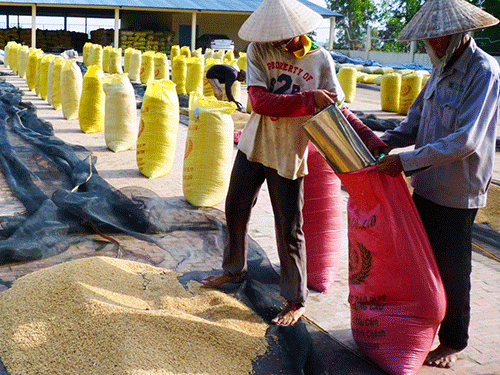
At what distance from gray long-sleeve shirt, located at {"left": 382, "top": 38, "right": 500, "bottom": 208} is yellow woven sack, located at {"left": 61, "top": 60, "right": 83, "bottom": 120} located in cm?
768

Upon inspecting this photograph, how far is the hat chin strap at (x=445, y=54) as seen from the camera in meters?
2.50

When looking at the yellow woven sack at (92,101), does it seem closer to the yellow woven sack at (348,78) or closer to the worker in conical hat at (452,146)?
the worker in conical hat at (452,146)

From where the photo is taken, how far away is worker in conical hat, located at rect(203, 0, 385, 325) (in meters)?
2.79

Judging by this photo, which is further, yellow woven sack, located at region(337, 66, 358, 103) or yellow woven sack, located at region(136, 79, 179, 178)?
yellow woven sack, located at region(337, 66, 358, 103)

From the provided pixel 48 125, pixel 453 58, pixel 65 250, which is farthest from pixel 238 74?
pixel 48 125

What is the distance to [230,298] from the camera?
3.20 m

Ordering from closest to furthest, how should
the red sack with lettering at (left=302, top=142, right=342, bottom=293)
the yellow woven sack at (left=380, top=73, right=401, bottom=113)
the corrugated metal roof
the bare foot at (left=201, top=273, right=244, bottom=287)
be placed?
the bare foot at (left=201, top=273, right=244, bottom=287)
the red sack with lettering at (left=302, top=142, right=342, bottom=293)
the yellow woven sack at (left=380, top=73, right=401, bottom=113)
the corrugated metal roof

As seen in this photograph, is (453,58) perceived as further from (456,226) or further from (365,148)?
(456,226)

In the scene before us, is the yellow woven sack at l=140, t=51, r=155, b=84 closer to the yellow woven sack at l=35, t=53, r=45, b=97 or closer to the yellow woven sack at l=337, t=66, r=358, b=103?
the yellow woven sack at l=35, t=53, r=45, b=97

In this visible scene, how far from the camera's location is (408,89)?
12.4 meters

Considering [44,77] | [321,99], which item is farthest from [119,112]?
[44,77]

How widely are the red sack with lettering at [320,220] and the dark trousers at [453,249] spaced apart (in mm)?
802

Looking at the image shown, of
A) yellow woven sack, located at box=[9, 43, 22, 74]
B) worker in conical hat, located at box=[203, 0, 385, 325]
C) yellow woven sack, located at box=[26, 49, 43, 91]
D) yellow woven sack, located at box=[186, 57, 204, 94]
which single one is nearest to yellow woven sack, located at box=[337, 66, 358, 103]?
yellow woven sack, located at box=[186, 57, 204, 94]

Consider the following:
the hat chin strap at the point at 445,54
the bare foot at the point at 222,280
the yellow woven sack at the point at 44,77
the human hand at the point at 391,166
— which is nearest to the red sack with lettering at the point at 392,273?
the human hand at the point at 391,166
